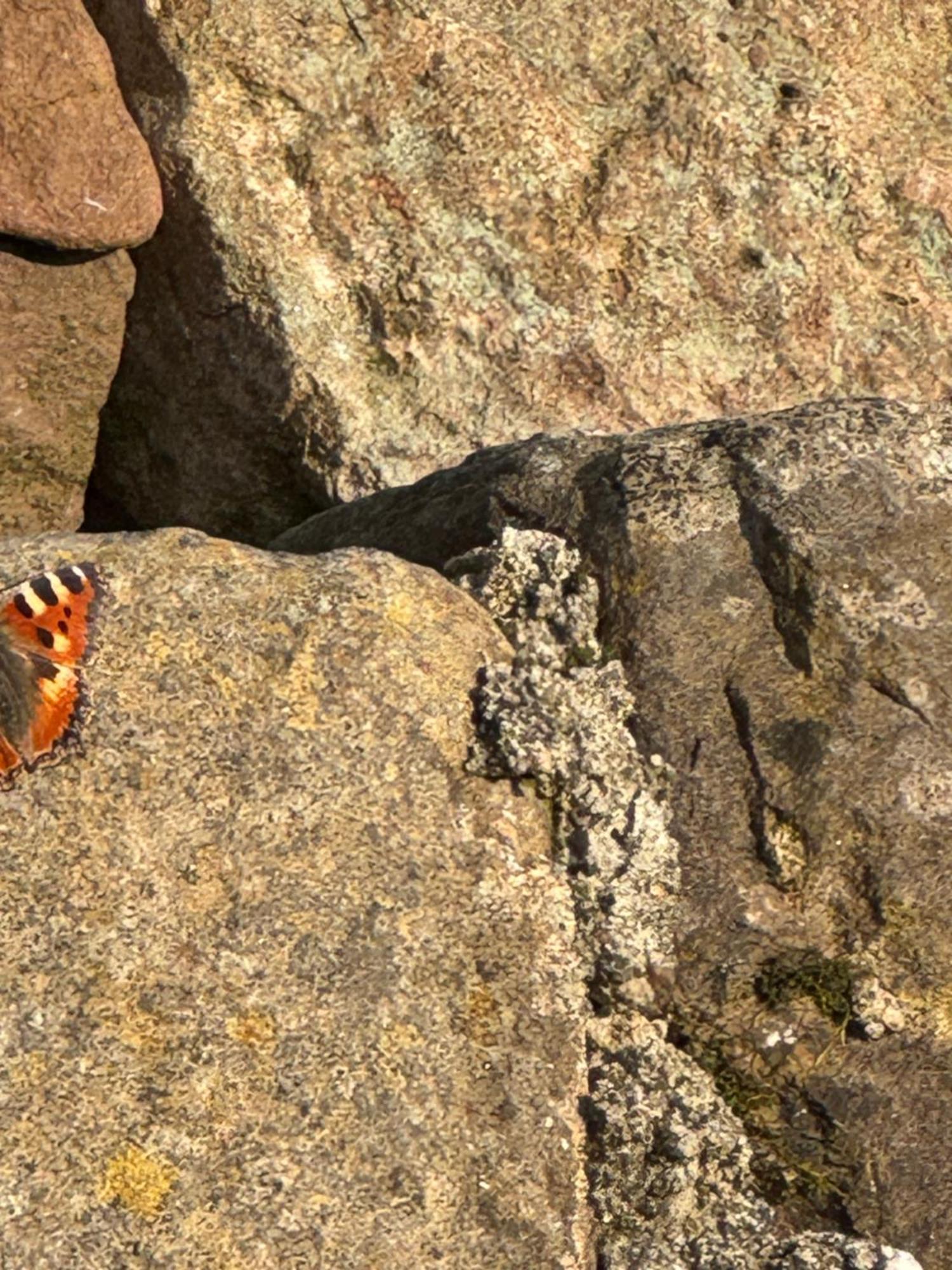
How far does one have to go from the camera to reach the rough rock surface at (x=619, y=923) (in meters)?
3.81

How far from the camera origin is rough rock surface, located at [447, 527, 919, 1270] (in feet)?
12.5

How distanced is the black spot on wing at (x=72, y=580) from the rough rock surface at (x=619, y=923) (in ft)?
2.97

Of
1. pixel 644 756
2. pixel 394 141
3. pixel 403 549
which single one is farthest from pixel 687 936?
pixel 394 141

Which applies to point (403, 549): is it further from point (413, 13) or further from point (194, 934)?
point (413, 13)

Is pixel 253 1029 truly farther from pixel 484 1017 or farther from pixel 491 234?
pixel 491 234

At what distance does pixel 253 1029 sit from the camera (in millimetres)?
3682

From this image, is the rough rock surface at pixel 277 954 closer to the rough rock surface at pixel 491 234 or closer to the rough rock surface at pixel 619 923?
the rough rock surface at pixel 619 923

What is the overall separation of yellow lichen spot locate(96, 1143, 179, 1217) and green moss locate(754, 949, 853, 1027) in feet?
4.23

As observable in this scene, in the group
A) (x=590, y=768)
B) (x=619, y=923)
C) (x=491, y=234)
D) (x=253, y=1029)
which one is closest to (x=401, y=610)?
(x=590, y=768)

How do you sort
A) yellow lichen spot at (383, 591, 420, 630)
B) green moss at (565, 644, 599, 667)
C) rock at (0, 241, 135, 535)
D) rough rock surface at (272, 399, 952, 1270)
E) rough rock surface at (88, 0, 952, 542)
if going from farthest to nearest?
rough rock surface at (88, 0, 952, 542)
rock at (0, 241, 135, 535)
green moss at (565, 644, 599, 667)
yellow lichen spot at (383, 591, 420, 630)
rough rock surface at (272, 399, 952, 1270)

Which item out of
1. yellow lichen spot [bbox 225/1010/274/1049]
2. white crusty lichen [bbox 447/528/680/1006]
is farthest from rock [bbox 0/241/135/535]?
yellow lichen spot [bbox 225/1010/274/1049]

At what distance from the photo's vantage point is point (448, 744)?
13.5 ft

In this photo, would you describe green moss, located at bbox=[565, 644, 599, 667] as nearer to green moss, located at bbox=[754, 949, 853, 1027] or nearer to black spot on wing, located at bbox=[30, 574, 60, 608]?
green moss, located at bbox=[754, 949, 853, 1027]

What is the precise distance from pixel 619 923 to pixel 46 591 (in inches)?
54.8
